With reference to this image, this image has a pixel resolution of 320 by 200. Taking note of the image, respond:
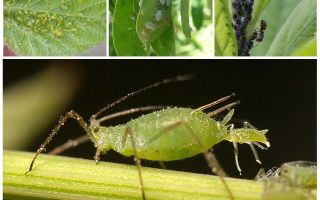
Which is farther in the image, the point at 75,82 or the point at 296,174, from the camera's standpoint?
the point at 75,82

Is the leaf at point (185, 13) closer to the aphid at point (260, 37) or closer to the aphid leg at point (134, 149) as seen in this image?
the aphid at point (260, 37)

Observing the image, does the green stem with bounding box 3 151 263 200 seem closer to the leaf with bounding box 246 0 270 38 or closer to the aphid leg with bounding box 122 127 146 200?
the aphid leg with bounding box 122 127 146 200

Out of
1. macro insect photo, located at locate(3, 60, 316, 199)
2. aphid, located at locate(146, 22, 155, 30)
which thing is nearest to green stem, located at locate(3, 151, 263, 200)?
macro insect photo, located at locate(3, 60, 316, 199)

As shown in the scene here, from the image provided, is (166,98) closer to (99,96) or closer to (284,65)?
(99,96)

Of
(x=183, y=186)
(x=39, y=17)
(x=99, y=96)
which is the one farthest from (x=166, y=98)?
(x=183, y=186)

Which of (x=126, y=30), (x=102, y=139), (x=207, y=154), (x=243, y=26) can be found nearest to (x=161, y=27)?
(x=126, y=30)

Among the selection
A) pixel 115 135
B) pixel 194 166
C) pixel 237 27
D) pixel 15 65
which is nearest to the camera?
pixel 115 135
